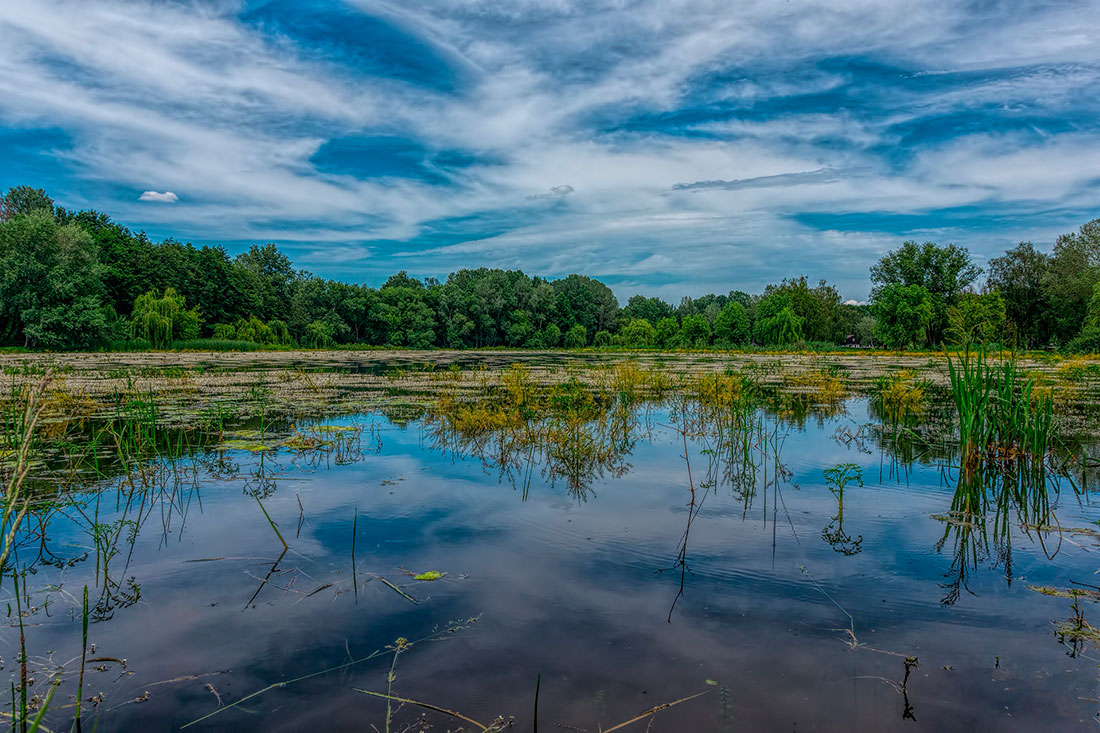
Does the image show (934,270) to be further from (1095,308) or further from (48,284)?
(48,284)

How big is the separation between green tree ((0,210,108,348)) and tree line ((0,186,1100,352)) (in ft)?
0.26

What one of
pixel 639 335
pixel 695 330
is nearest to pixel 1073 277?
pixel 695 330

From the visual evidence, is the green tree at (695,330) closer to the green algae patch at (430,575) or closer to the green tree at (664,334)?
the green tree at (664,334)

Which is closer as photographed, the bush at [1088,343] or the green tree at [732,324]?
the bush at [1088,343]

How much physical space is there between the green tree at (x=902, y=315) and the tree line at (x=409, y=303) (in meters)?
0.13

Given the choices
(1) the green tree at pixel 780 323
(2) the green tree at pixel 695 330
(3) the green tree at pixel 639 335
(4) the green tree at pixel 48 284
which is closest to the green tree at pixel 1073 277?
(1) the green tree at pixel 780 323

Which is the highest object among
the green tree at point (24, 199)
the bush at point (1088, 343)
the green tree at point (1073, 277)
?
the green tree at point (24, 199)

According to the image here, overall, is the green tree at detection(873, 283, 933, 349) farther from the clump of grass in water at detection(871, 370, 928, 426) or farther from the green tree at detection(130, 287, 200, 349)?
the green tree at detection(130, 287, 200, 349)

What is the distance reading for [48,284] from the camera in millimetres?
33562

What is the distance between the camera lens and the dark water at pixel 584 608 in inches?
84.5

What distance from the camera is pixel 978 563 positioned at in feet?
11.1

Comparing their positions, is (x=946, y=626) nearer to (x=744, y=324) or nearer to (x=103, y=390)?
(x=103, y=390)

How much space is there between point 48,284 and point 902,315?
55.4 meters

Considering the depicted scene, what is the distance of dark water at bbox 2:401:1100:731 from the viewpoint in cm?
215
